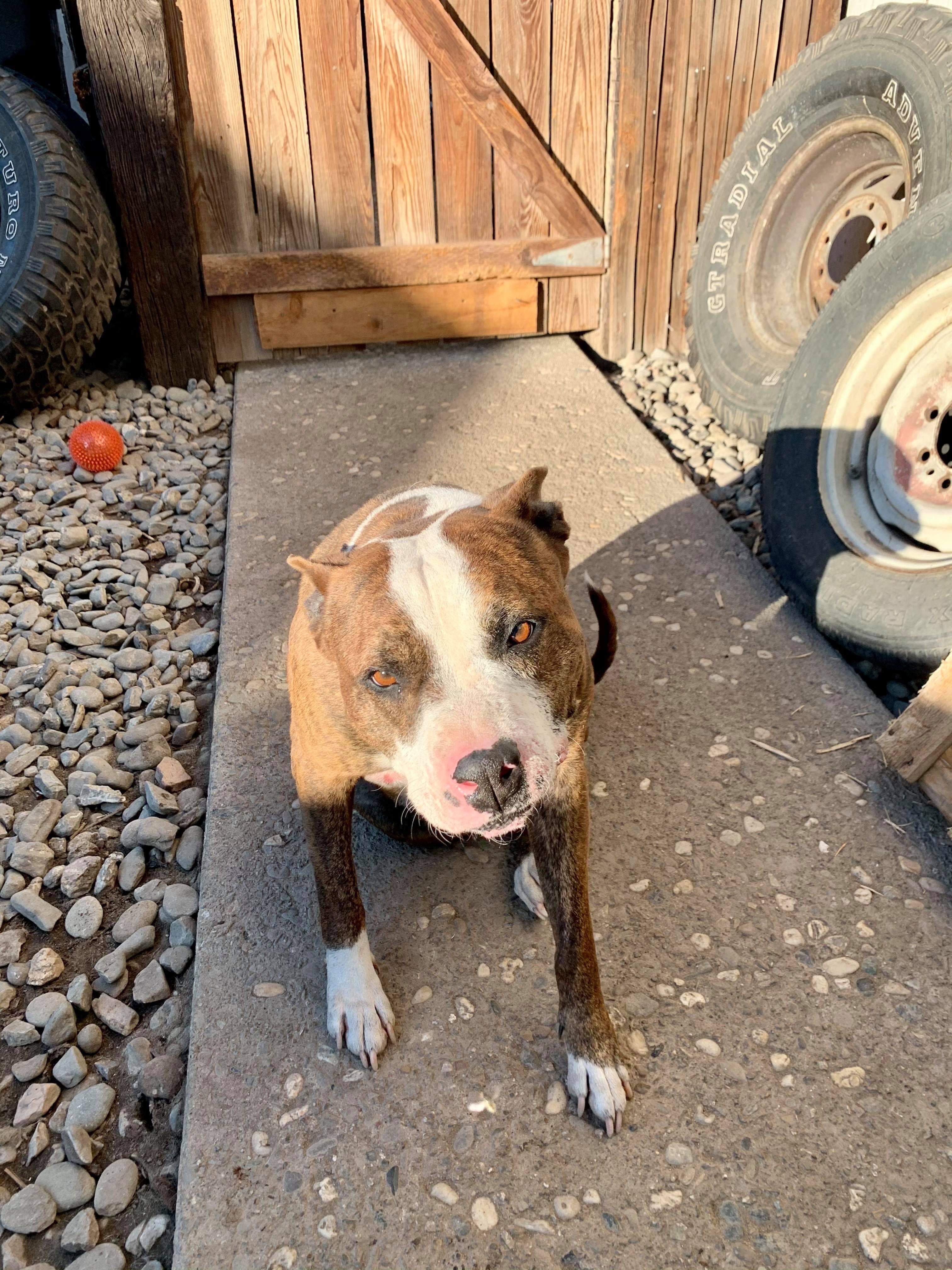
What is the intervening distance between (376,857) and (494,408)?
2.98 meters

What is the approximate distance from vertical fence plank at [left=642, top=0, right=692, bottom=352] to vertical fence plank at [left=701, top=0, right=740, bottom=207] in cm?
14

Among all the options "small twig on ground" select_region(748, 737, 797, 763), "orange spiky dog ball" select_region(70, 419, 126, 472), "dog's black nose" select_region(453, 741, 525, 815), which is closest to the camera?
"dog's black nose" select_region(453, 741, 525, 815)

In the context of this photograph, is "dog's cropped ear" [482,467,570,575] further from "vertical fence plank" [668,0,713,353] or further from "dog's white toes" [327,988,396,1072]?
"vertical fence plank" [668,0,713,353]

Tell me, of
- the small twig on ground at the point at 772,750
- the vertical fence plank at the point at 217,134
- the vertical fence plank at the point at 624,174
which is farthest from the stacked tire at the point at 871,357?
the vertical fence plank at the point at 217,134

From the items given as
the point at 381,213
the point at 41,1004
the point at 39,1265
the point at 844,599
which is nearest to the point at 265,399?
the point at 381,213

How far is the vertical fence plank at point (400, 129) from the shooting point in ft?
15.7

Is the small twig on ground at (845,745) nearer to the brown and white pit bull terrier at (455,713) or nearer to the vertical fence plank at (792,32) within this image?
the brown and white pit bull terrier at (455,713)

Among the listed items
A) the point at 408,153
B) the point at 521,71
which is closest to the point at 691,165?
the point at 521,71

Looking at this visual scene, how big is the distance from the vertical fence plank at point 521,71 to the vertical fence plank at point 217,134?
135cm

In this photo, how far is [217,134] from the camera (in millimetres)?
4816

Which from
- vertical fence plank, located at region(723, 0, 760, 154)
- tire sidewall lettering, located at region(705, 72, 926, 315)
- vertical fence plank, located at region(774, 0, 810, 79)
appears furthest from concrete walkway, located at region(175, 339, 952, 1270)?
vertical fence plank, located at region(774, 0, 810, 79)

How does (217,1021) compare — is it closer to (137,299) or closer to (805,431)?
(805,431)

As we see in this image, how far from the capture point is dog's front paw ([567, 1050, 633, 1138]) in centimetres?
185

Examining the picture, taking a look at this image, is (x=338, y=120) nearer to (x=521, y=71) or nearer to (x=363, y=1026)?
(x=521, y=71)
